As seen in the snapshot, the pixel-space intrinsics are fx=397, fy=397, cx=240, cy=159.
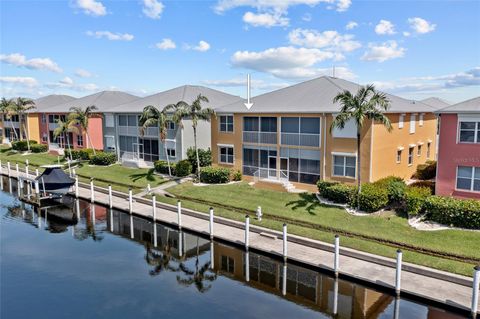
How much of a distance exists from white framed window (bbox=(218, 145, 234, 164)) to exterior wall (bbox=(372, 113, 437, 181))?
13.5 metres

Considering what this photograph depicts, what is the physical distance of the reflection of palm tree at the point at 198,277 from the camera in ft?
57.3

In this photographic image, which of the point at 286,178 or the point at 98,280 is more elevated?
the point at 286,178

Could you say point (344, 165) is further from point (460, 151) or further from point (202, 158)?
point (202, 158)

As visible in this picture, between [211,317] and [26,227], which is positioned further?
[26,227]

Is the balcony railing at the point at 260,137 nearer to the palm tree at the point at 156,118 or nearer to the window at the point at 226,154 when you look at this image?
the window at the point at 226,154

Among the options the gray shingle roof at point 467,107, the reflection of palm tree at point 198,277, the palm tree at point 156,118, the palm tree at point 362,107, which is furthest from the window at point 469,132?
the palm tree at point 156,118

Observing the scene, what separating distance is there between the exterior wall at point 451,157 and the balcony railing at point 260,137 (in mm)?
12873

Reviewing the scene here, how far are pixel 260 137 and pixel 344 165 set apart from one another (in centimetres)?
806

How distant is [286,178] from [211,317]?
759 inches

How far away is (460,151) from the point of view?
80.2 feet

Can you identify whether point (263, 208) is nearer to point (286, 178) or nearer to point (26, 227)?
point (286, 178)

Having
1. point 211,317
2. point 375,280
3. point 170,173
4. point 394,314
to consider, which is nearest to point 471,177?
point 375,280

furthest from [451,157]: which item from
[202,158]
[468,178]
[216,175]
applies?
[202,158]

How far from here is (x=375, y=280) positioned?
647 inches
